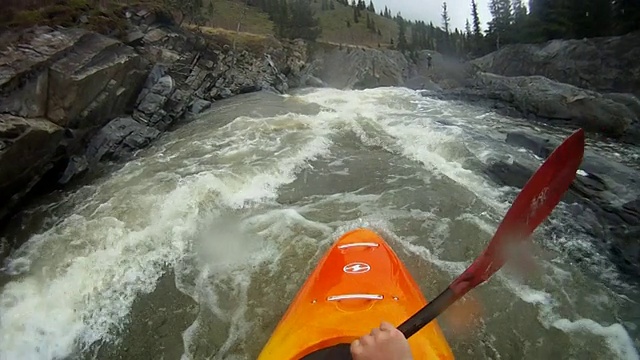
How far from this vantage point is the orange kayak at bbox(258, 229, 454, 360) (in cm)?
272

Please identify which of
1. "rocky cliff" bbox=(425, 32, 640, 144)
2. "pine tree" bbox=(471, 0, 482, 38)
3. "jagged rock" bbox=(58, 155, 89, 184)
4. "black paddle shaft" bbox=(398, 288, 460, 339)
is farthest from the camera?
"pine tree" bbox=(471, 0, 482, 38)

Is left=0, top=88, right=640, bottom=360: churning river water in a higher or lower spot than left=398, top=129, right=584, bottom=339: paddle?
lower

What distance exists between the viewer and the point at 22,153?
6.14 m

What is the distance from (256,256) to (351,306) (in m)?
2.05

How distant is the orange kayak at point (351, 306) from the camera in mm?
2717

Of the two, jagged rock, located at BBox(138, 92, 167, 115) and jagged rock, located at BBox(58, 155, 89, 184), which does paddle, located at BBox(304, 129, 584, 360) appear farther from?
jagged rock, located at BBox(138, 92, 167, 115)

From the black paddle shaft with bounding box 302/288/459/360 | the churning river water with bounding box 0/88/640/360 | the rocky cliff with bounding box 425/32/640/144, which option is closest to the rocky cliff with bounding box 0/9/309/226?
the churning river water with bounding box 0/88/640/360

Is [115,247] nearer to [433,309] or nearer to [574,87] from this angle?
[433,309]

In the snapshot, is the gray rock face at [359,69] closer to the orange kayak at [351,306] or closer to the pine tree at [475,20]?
the pine tree at [475,20]

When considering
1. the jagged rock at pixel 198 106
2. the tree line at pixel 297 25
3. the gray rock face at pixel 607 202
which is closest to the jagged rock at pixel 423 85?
the jagged rock at pixel 198 106

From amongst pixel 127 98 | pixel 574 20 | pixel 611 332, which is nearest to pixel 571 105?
pixel 611 332

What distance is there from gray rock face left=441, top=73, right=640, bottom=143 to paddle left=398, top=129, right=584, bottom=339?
40.1 ft

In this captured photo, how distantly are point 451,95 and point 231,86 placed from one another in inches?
465

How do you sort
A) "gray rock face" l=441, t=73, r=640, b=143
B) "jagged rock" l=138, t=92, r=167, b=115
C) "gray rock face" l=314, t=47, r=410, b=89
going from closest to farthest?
"jagged rock" l=138, t=92, r=167, b=115, "gray rock face" l=441, t=73, r=640, b=143, "gray rock face" l=314, t=47, r=410, b=89
